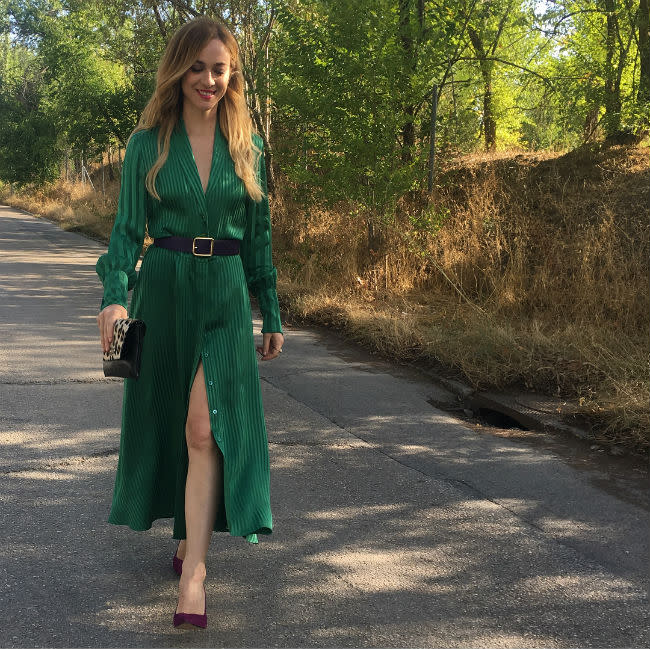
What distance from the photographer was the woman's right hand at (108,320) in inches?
111

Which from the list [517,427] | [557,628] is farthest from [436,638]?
[517,427]

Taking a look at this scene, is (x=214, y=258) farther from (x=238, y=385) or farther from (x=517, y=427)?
(x=517, y=427)

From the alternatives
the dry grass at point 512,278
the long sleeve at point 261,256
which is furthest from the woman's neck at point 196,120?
the dry grass at point 512,278

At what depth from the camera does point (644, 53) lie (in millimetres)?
10320

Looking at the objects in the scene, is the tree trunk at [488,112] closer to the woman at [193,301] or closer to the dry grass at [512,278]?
the dry grass at [512,278]

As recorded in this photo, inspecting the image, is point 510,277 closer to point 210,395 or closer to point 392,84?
point 392,84

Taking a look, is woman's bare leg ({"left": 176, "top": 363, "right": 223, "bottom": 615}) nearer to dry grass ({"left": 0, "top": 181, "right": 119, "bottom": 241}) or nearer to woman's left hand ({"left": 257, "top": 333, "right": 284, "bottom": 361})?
woman's left hand ({"left": 257, "top": 333, "right": 284, "bottom": 361})

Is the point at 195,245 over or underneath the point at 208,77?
underneath

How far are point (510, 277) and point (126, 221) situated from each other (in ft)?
21.8

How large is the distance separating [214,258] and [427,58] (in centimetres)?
785

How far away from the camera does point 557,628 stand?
9.80ft

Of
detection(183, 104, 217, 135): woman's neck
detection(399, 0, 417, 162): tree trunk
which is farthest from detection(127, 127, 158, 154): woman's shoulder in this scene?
detection(399, 0, 417, 162): tree trunk

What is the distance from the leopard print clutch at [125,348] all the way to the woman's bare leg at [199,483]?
28 cm

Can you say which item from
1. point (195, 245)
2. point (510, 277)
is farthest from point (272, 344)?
point (510, 277)
